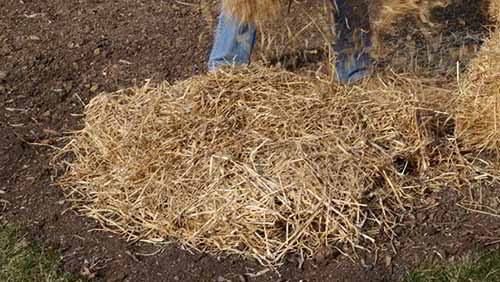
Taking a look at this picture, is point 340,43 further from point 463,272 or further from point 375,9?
point 463,272

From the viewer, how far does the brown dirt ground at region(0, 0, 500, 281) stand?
11.7 ft

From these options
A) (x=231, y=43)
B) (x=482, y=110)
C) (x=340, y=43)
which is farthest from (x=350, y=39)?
(x=482, y=110)

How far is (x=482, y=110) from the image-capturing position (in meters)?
4.08

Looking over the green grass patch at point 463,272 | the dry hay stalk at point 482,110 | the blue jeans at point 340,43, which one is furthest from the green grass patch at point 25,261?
the dry hay stalk at point 482,110

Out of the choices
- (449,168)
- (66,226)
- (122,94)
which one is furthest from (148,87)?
(449,168)

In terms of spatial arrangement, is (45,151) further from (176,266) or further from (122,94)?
(176,266)

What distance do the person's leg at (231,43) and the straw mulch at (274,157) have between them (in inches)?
11.5

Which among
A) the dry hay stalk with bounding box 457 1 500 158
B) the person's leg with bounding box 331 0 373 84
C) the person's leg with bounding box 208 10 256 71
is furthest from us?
the person's leg with bounding box 331 0 373 84

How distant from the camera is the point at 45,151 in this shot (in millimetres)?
4301

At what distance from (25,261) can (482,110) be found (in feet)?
5.76

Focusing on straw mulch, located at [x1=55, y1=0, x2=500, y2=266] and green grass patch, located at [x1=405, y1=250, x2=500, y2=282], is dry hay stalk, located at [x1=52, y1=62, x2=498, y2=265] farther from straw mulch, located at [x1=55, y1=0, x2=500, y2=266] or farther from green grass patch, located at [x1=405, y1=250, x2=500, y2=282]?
green grass patch, located at [x1=405, y1=250, x2=500, y2=282]

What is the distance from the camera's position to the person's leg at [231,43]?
462 cm

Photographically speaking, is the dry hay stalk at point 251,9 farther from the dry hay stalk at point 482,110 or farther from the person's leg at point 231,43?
the dry hay stalk at point 482,110

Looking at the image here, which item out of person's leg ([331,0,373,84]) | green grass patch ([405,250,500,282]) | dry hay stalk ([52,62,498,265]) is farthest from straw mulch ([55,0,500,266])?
person's leg ([331,0,373,84])
